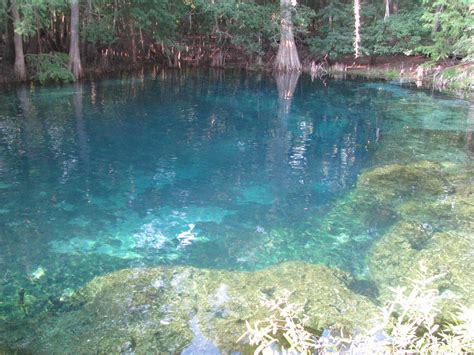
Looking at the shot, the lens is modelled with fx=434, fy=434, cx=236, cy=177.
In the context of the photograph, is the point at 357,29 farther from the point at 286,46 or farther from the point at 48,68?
the point at 48,68

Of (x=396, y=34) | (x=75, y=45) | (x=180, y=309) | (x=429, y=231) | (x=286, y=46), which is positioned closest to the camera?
(x=180, y=309)

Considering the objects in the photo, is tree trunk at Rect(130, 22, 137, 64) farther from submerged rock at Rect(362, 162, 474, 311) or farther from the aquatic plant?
the aquatic plant

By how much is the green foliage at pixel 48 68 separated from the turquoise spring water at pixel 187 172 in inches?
57.3

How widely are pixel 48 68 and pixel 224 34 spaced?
12.2 m

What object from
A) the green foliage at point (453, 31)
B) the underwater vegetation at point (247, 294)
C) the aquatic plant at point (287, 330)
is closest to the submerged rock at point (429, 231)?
the underwater vegetation at point (247, 294)

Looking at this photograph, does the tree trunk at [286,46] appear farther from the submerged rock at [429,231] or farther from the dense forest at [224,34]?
the submerged rock at [429,231]

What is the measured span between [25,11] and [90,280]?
13040 millimetres

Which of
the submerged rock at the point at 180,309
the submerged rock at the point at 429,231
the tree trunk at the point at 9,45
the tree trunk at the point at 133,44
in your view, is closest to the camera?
the submerged rock at the point at 180,309

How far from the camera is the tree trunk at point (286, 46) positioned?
25578mm

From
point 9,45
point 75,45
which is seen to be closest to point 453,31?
point 75,45

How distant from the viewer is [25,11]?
48.9 feet

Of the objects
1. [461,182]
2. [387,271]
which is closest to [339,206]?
[387,271]

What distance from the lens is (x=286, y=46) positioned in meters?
25.8

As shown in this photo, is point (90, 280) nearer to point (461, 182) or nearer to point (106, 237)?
point (106, 237)
